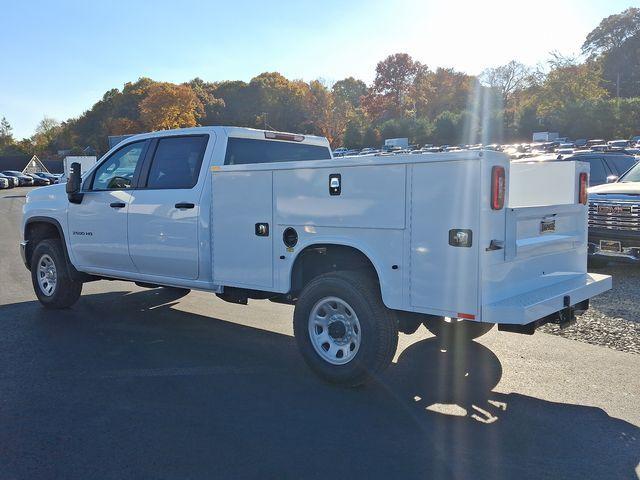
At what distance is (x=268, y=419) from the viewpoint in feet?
14.2

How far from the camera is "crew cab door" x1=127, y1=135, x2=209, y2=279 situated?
6.12 m

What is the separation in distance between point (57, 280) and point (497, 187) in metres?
5.75

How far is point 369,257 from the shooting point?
15.5 ft

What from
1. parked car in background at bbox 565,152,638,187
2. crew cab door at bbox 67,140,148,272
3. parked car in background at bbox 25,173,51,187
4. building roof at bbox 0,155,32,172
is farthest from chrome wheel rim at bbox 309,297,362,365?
building roof at bbox 0,155,32,172

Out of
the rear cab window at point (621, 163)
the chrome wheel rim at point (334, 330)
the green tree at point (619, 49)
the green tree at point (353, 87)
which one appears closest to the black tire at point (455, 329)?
the chrome wheel rim at point (334, 330)

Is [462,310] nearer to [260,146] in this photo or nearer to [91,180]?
[260,146]

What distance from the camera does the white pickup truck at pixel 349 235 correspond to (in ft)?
14.0

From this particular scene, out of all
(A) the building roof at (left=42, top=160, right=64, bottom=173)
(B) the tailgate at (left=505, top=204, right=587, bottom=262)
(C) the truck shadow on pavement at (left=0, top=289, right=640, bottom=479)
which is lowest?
(C) the truck shadow on pavement at (left=0, top=289, right=640, bottom=479)

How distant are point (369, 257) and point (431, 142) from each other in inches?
2526

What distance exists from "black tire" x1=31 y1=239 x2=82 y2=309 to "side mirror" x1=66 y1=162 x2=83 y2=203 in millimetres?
795

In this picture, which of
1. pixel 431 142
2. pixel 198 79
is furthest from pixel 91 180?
pixel 198 79

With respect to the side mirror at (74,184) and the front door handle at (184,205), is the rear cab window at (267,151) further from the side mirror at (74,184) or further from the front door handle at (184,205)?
the side mirror at (74,184)

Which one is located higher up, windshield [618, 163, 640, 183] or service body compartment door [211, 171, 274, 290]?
windshield [618, 163, 640, 183]

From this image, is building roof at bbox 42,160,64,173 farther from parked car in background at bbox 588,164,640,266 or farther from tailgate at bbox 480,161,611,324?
tailgate at bbox 480,161,611,324
